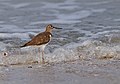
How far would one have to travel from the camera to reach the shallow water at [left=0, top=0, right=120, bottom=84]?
795 cm

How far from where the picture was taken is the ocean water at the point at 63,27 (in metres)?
8.15

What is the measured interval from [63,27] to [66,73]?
485 centimetres

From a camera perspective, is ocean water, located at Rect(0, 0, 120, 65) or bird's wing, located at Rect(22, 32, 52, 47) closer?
bird's wing, located at Rect(22, 32, 52, 47)

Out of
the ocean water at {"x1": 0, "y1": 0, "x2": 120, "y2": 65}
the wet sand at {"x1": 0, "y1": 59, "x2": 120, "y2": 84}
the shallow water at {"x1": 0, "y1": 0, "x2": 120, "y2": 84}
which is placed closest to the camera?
the wet sand at {"x1": 0, "y1": 59, "x2": 120, "y2": 84}

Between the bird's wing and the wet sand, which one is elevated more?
the bird's wing

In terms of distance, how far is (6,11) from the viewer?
14.2m

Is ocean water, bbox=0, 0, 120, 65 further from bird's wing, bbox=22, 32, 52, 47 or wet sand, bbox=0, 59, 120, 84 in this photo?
wet sand, bbox=0, 59, 120, 84

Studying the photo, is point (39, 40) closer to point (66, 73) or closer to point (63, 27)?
point (66, 73)

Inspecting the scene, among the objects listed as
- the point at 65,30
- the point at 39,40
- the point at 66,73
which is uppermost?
the point at 39,40

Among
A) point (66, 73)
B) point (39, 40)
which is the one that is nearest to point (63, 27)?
point (39, 40)

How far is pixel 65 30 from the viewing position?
35.9 ft

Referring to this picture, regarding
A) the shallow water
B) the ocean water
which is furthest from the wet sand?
the ocean water

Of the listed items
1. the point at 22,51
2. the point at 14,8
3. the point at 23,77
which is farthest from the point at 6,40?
the point at 14,8

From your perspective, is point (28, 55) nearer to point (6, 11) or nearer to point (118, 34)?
point (118, 34)
